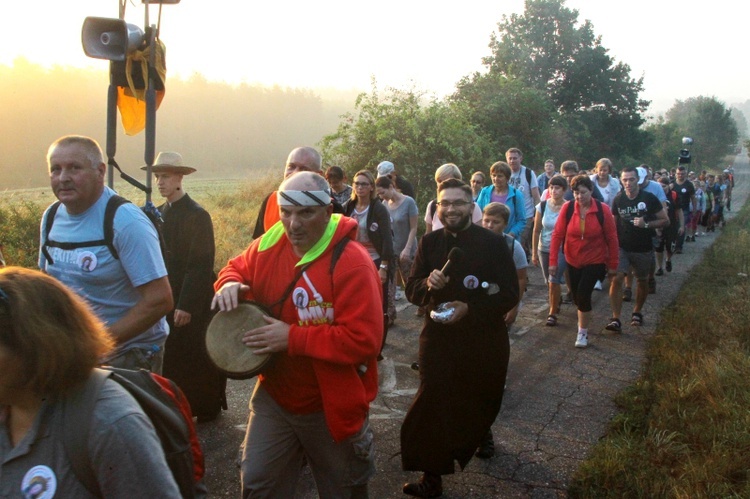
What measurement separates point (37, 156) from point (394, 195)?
126 ft

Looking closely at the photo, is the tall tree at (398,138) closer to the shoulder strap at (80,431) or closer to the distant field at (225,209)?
the distant field at (225,209)

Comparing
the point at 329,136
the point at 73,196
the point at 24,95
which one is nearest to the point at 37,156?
the point at 24,95

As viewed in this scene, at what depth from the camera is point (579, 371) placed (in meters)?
6.60

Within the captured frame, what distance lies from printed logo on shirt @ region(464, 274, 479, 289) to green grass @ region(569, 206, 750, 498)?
1426 millimetres

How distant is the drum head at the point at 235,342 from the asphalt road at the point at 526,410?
163 cm

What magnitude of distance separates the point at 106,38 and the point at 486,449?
383cm

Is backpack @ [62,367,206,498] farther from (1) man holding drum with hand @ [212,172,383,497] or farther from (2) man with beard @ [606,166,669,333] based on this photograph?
(2) man with beard @ [606,166,669,333]

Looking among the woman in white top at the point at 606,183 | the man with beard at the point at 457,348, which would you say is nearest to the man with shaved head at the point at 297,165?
the man with beard at the point at 457,348

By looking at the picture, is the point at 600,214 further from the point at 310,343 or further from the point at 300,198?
the point at 310,343

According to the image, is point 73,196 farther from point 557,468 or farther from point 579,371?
point 579,371

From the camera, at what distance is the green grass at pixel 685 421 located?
404 centimetres

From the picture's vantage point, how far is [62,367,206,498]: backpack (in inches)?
61.6

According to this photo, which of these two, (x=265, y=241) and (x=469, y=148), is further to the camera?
(x=469, y=148)

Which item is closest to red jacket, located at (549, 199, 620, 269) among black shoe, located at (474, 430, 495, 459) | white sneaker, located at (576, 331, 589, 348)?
white sneaker, located at (576, 331, 589, 348)
